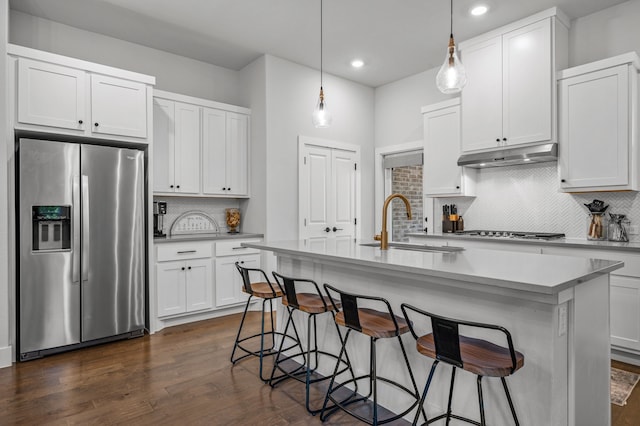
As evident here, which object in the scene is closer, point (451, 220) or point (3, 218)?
point (3, 218)

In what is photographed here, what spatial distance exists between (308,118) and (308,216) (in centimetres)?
127

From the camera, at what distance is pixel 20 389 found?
2564 mm

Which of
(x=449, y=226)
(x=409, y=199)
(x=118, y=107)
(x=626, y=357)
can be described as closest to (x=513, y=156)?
(x=449, y=226)

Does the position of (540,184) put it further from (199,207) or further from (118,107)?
(118,107)

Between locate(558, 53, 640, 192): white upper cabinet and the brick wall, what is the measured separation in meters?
2.27

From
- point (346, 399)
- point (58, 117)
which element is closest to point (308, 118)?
point (58, 117)

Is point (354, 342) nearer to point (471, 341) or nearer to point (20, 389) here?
point (471, 341)

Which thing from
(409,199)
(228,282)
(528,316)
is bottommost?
(228,282)

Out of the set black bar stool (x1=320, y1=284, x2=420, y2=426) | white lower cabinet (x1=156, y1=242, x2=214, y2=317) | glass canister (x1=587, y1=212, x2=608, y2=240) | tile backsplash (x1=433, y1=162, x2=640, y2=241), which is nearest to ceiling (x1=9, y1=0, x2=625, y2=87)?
tile backsplash (x1=433, y1=162, x2=640, y2=241)

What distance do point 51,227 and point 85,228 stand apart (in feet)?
0.80

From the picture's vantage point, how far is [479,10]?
11.6 feet

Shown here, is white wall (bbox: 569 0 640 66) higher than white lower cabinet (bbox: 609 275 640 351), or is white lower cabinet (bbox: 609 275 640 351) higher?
white wall (bbox: 569 0 640 66)

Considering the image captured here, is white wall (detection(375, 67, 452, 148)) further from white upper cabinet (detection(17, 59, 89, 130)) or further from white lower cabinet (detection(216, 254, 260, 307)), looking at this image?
white upper cabinet (detection(17, 59, 89, 130))

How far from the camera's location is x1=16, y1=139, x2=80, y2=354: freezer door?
304cm
